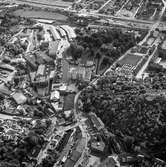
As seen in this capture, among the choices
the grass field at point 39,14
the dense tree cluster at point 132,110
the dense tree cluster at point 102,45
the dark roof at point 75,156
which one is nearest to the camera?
the dark roof at point 75,156

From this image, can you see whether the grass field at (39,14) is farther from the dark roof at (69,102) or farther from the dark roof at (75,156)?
the dark roof at (75,156)

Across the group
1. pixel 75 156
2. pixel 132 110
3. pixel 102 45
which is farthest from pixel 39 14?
pixel 75 156

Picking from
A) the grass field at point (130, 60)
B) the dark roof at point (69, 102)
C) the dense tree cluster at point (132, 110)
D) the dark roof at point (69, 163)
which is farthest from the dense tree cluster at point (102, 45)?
the dark roof at point (69, 163)

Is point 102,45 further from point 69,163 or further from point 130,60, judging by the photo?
point 69,163

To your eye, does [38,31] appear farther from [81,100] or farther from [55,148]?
[55,148]

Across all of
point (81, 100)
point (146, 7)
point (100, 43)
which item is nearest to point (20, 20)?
point (100, 43)
